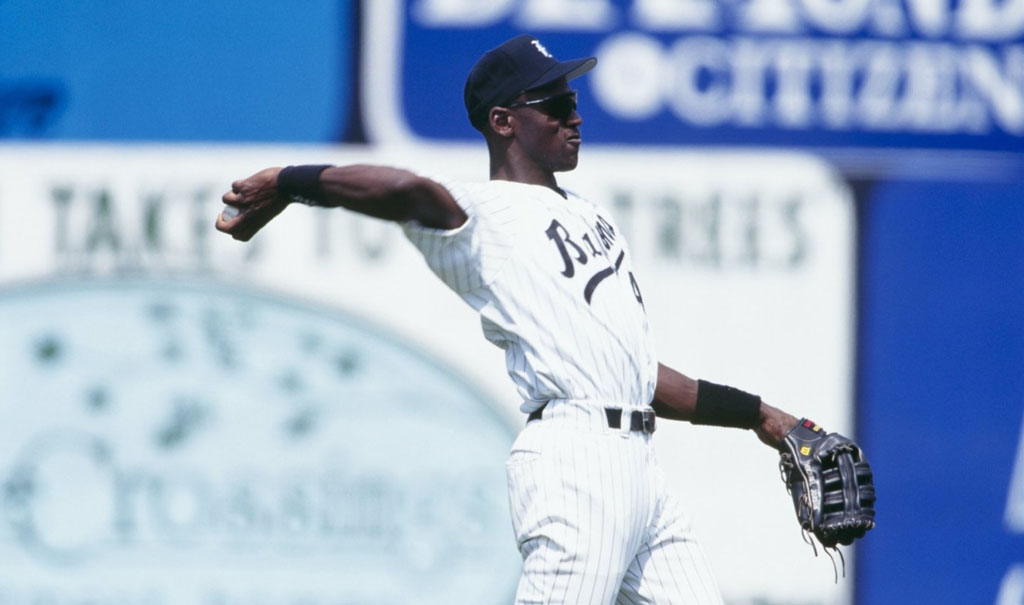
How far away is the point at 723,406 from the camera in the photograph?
3.78 meters

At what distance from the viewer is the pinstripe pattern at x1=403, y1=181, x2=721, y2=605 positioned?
3.34m

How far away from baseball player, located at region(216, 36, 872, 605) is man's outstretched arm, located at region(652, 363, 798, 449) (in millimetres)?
99

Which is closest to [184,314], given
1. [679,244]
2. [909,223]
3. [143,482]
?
[143,482]

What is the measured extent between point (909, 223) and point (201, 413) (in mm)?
2778

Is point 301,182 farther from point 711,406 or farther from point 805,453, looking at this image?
point 805,453

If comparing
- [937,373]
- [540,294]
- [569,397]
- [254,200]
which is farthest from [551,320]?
[937,373]

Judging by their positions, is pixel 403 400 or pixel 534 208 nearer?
pixel 534 208

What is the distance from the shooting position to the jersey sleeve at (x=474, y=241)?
3391 mm

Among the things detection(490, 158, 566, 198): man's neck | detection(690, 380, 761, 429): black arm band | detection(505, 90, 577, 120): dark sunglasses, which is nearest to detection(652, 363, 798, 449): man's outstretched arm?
detection(690, 380, 761, 429): black arm band

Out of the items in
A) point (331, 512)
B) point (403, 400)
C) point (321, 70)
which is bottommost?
point (331, 512)

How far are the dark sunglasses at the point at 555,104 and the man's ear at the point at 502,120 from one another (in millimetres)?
20

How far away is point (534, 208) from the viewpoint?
3.52m

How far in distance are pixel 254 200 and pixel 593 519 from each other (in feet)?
3.21

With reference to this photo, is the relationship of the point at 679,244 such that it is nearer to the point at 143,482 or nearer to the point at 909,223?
the point at 909,223
